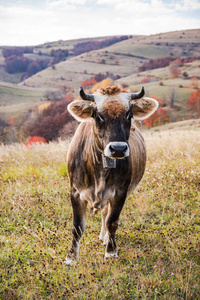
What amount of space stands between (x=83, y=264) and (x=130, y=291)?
818 mm

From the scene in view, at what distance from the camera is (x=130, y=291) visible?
11.2 ft

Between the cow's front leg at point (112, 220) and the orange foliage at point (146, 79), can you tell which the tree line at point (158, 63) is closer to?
the orange foliage at point (146, 79)

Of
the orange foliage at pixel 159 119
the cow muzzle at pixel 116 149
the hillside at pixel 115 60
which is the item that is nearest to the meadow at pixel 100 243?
the cow muzzle at pixel 116 149

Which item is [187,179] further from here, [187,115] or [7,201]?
[187,115]

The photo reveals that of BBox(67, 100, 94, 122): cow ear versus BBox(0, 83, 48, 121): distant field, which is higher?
BBox(67, 100, 94, 122): cow ear

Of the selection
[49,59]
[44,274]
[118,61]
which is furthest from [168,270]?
[49,59]

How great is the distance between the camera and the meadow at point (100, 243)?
3.46 metres

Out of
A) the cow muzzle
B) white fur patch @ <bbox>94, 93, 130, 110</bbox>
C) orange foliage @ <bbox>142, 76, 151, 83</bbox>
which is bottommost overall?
orange foliage @ <bbox>142, 76, 151, 83</bbox>

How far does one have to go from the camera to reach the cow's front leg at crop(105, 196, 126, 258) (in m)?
4.05

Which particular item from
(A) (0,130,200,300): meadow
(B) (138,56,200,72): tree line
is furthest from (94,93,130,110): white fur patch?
(B) (138,56,200,72): tree line

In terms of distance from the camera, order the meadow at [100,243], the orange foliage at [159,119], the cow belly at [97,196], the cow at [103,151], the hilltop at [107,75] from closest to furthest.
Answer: the cow at [103,151], the meadow at [100,243], the cow belly at [97,196], the orange foliage at [159,119], the hilltop at [107,75]

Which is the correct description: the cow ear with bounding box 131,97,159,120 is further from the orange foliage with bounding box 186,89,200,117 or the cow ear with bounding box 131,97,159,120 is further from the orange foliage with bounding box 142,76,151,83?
the orange foliage with bounding box 142,76,151,83

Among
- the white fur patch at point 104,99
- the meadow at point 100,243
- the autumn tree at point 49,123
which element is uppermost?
the white fur patch at point 104,99

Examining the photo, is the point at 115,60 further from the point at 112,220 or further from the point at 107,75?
the point at 112,220
